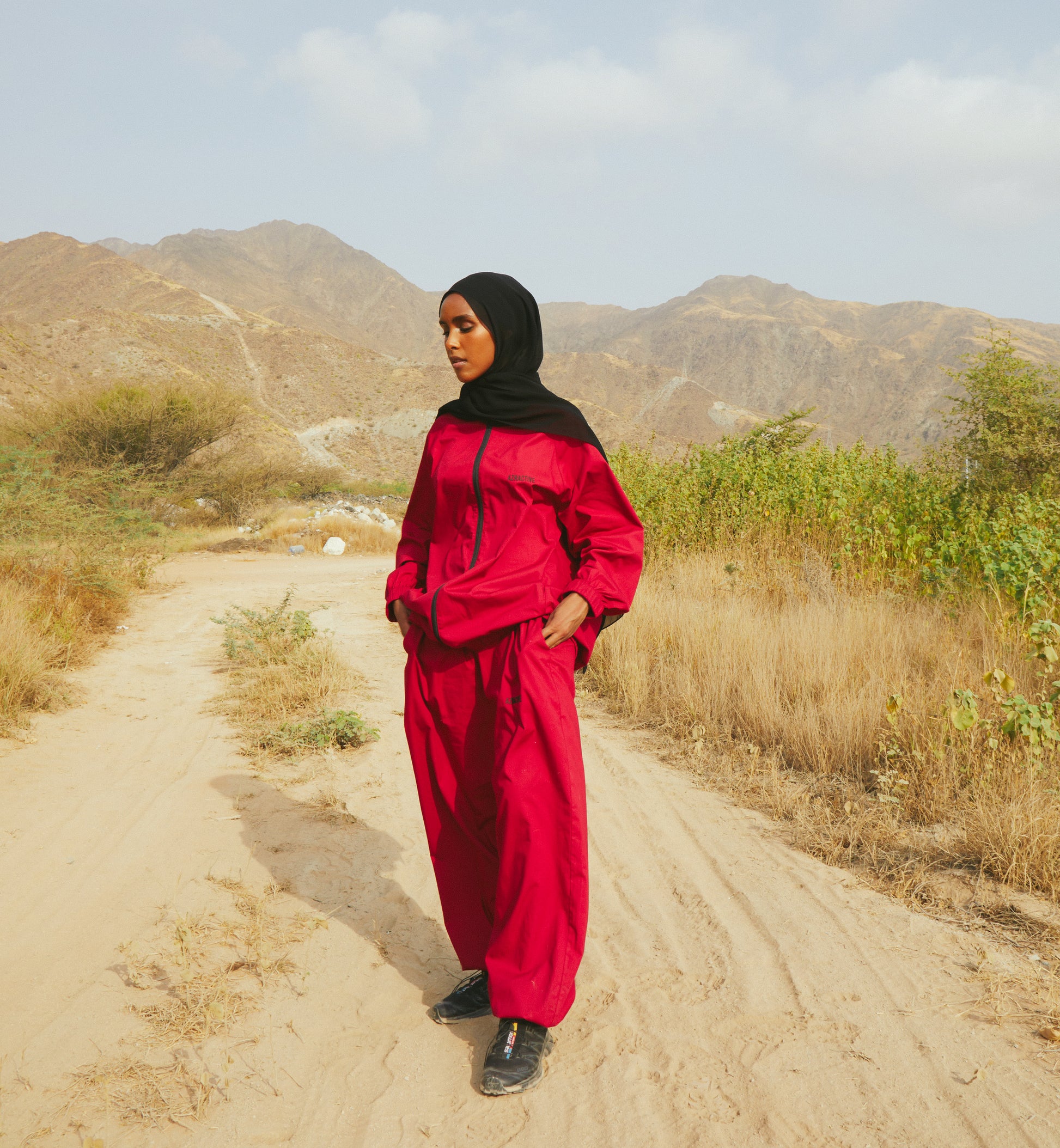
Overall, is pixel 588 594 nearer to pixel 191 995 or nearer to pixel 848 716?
pixel 191 995

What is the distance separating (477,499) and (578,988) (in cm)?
139

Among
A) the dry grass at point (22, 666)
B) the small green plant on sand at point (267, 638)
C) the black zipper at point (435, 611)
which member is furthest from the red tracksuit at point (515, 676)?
the small green plant on sand at point (267, 638)

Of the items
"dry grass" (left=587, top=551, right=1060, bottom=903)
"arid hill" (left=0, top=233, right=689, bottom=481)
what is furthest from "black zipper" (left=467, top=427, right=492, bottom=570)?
"arid hill" (left=0, top=233, right=689, bottom=481)

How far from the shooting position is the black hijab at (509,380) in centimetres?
185

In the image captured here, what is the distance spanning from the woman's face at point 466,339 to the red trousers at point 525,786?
631 millimetres

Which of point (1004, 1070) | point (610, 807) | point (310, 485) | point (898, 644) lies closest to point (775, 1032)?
point (1004, 1070)

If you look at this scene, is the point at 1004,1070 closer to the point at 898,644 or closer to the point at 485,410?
the point at 485,410

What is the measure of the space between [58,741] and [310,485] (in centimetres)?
2010

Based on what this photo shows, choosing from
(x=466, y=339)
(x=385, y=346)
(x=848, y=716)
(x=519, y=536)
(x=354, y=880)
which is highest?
(x=385, y=346)

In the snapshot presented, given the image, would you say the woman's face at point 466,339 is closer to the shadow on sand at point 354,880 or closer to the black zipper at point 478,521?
the black zipper at point 478,521

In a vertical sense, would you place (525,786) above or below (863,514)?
below

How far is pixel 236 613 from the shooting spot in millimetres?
7867

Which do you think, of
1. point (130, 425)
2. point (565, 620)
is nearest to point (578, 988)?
point (565, 620)

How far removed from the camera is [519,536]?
1.82 metres
